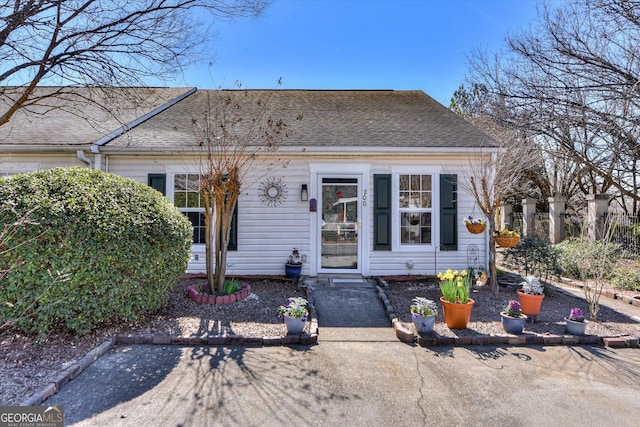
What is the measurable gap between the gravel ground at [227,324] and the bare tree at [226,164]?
778mm

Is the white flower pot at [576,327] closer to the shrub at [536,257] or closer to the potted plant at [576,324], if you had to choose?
the potted plant at [576,324]

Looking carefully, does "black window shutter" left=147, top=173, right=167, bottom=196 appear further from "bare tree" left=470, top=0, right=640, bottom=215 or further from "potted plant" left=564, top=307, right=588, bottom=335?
"bare tree" left=470, top=0, right=640, bottom=215

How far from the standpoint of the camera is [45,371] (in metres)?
3.09

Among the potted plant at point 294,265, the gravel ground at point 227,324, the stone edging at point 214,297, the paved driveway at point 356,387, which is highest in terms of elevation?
the potted plant at point 294,265

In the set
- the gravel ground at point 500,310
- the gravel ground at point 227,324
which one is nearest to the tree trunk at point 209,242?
the gravel ground at point 227,324

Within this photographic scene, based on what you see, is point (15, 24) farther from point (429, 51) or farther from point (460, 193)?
point (429, 51)

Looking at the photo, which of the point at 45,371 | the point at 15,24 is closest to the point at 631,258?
the point at 45,371

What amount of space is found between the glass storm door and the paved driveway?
10.6 feet

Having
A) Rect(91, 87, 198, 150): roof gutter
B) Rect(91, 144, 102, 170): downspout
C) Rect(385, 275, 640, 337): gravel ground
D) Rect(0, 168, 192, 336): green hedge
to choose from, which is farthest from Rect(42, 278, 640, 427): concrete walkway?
Rect(91, 87, 198, 150): roof gutter

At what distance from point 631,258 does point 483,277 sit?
5375 mm

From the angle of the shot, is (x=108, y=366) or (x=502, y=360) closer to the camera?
A: (x=108, y=366)

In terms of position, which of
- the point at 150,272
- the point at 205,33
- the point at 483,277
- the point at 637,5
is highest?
the point at 637,5

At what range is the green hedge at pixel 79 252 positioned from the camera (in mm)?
3516

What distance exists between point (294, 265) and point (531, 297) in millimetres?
4287
